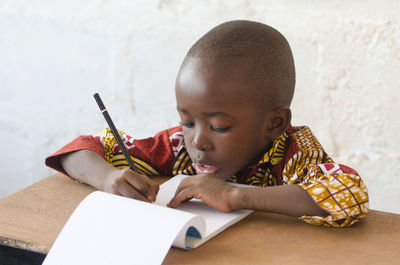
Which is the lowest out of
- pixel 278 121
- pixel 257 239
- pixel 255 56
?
pixel 257 239

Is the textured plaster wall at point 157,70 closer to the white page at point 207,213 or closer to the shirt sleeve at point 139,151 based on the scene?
the shirt sleeve at point 139,151

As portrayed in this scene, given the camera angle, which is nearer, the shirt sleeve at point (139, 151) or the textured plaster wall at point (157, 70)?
the shirt sleeve at point (139, 151)

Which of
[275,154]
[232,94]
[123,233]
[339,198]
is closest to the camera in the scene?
[123,233]

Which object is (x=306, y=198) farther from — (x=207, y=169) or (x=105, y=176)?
(x=105, y=176)

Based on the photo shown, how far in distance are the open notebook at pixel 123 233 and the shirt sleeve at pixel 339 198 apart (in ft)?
0.53

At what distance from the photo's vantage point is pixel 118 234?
70 centimetres

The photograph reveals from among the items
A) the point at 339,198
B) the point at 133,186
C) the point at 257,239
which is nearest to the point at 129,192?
the point at 133,186

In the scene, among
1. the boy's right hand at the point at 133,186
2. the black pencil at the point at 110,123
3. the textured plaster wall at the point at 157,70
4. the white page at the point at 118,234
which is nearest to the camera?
the white page at the point at 118,234

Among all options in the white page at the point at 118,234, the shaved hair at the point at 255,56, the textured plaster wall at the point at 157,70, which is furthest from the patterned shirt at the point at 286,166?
the textured plaster wall at the point at 157,70

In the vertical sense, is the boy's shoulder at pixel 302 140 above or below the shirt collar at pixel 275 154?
above

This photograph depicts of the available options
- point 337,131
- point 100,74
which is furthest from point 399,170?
point 100,74

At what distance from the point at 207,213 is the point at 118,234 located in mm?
187

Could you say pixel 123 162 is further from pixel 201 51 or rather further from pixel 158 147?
pixel 201 51

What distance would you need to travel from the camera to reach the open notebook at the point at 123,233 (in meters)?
0.68
